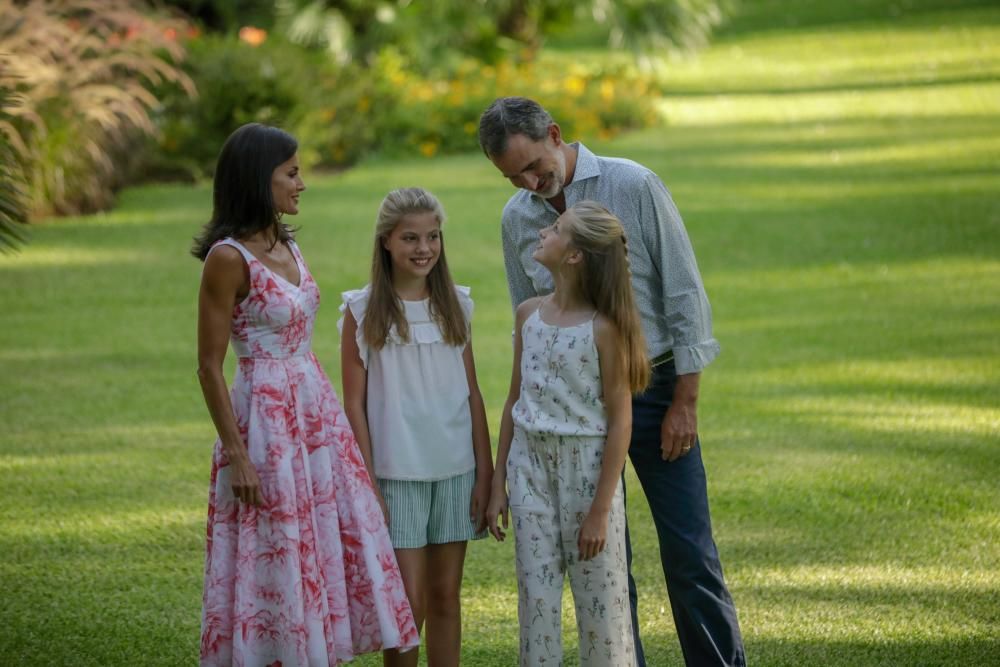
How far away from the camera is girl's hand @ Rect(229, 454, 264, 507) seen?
336 cm

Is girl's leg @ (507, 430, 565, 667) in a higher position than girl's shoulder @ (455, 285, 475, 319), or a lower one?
lower

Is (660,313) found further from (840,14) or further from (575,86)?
(840,14)

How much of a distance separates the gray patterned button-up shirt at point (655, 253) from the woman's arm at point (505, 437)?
267mm

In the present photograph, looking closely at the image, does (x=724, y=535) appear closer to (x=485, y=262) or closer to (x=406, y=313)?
(x=406, y=313)

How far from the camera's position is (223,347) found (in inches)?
132

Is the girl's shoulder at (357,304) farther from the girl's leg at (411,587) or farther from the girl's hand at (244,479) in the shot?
the girl's leg at (411,587)

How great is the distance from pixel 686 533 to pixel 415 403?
815 millimetres

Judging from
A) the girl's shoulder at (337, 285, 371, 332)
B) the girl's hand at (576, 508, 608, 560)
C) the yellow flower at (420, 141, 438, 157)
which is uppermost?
the yellow flower at (420, 141, 438, 157)

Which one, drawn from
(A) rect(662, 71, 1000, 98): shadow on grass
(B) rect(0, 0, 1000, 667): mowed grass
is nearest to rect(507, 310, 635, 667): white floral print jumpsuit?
(B) rect(0, 0, 1000, 667): mowed grass

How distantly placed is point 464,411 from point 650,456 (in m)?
0.53

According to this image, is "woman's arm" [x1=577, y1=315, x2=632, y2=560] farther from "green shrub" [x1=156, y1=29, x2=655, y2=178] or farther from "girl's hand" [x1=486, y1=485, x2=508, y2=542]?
"green shrub" [x1=156, y1=29, x2=655, y2=178]

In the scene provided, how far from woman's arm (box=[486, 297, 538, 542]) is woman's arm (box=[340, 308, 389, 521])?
0.98 feet

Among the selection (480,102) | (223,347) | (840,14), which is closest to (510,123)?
(223,347)

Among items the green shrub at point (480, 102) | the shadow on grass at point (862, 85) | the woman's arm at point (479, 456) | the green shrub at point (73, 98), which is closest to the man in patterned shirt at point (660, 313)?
the woman's arm at point (479, 456)
